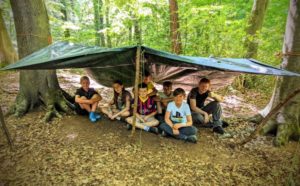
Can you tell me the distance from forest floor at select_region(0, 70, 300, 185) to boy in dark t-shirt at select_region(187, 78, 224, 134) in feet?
0.60

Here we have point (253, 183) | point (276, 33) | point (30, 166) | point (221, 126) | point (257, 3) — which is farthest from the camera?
point (257, 3)

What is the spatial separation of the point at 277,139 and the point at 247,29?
14.4 ft

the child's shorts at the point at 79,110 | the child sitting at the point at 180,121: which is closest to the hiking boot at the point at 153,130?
the child sitting at the point at 180,121

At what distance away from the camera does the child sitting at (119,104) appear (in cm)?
374

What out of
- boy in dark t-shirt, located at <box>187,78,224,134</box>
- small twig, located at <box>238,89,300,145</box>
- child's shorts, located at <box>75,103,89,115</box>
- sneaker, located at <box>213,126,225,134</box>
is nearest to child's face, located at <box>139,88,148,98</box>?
boy in dark t-shirt, located at <box>187,78,224,134</box>

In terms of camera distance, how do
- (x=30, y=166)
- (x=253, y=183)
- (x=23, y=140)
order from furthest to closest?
→ 1. (x=23, y=140)
2. (x=30, y=166)
3. (x=253, y=183)

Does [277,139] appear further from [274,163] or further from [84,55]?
[84,55]

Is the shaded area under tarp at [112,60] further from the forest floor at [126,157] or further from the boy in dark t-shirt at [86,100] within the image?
the forest floor at [126,157]

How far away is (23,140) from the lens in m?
3.32

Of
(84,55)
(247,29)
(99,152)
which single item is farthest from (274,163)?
(247,29)

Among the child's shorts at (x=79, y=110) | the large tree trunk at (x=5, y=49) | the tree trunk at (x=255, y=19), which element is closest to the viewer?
the child's shorts at (x=79, y=110)

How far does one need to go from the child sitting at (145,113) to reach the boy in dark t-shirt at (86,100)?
65 cm

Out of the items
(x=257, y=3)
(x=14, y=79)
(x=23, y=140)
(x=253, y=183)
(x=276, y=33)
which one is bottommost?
(x=253, y=183)

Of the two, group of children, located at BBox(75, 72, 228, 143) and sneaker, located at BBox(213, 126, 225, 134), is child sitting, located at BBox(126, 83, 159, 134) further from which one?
sneaker, located at BBox(213, 126, 225, 134)
